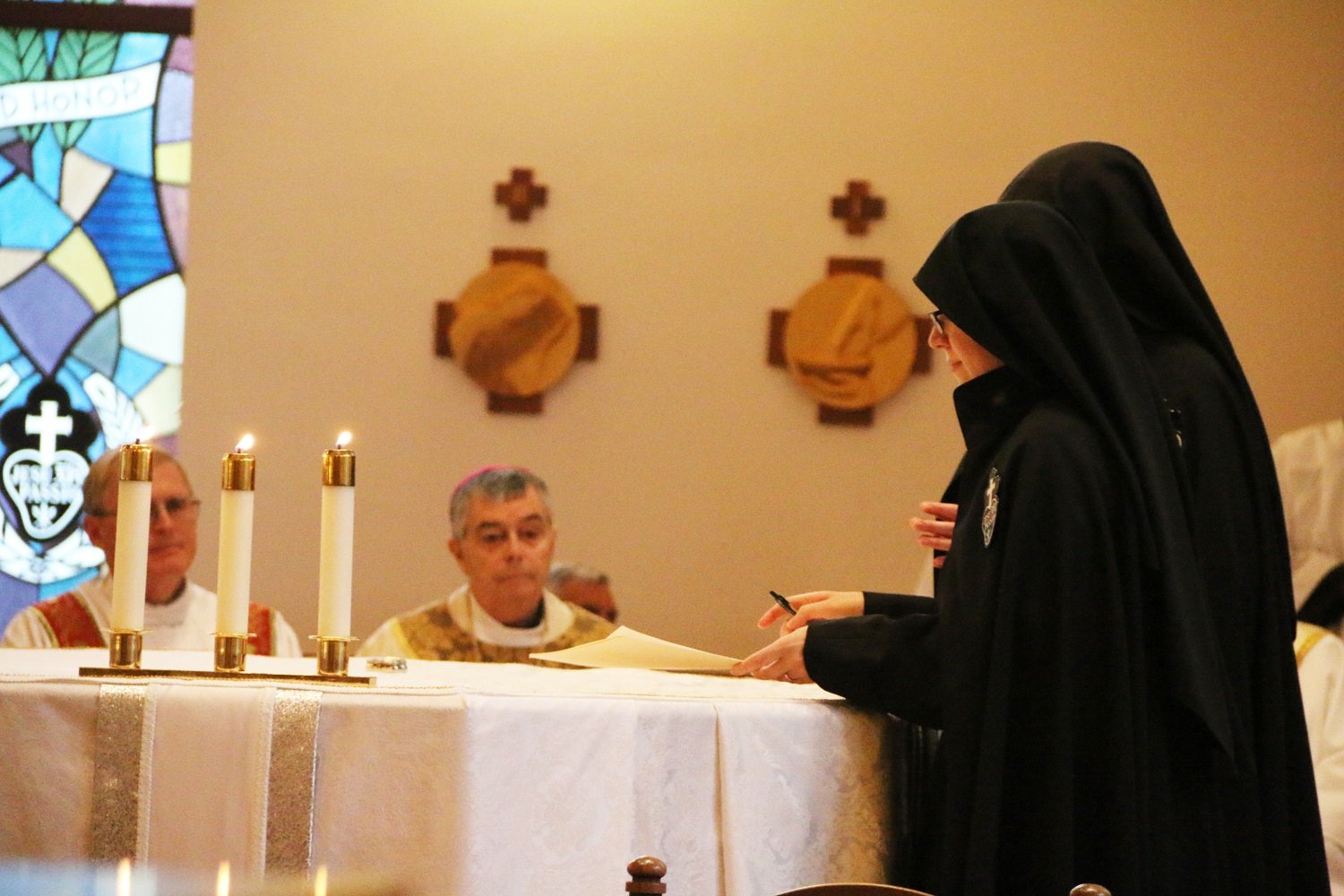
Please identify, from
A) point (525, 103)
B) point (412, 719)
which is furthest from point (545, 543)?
point (412, 719)

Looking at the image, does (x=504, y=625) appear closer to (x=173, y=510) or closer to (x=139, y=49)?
(x=173, y=510)

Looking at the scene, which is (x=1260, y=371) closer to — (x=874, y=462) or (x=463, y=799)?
(x=874, y=462)

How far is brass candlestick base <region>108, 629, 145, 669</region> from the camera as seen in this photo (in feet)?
9.22

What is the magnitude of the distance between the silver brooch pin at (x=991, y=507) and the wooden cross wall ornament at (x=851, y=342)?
13.7ft

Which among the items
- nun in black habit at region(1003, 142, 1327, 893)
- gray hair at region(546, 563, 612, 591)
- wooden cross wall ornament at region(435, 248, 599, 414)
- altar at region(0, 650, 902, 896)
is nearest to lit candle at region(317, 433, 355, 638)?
altar at region(0, 650, 902, 896)

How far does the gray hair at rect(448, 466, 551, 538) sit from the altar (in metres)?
3.07

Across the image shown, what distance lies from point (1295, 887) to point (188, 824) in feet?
6.20

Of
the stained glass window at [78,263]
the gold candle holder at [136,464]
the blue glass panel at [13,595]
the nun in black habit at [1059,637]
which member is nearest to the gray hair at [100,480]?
the stained glass window at [78,263]

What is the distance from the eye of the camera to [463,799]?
2.64 metres

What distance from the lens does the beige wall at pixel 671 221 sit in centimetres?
687

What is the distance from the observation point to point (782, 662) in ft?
9.41

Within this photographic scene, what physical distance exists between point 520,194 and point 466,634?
1984 millimetres

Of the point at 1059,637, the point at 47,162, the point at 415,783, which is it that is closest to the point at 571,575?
the point at 47,162

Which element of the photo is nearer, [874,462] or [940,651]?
[940,651]
